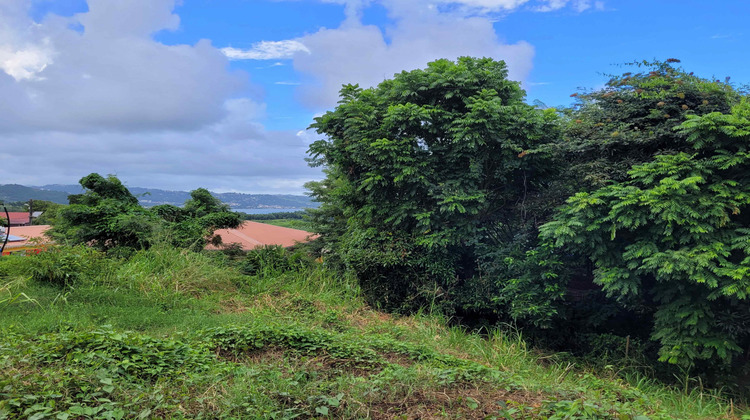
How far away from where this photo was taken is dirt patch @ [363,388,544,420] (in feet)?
10.3

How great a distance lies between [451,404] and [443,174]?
5578mm

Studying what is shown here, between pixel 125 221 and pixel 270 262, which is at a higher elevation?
pixel 125 221

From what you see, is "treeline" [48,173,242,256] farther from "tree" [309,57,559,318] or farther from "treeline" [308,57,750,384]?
"tree" [309,57,559,318]

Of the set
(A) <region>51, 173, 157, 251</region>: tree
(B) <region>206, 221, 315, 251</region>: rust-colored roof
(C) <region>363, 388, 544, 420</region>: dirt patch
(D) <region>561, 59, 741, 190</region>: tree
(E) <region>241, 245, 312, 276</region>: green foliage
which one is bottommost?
(C) <region>363, 388, 544, 420</region>: dirt patch

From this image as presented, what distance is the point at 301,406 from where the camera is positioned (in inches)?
123

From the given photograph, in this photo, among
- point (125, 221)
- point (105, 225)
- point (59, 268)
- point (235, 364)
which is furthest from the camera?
point (105, 225)

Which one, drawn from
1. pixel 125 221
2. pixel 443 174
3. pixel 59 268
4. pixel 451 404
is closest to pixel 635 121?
pixel 443 174

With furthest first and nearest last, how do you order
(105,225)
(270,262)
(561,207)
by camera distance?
(270,262) < (105,225) < (561,207)

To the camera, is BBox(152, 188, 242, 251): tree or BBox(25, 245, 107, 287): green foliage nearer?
BBox(25, 245, 107, 287): green foliage

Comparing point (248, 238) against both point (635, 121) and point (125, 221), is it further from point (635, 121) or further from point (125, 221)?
point (635, 121)

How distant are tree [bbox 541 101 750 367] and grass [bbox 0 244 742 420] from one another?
929mm

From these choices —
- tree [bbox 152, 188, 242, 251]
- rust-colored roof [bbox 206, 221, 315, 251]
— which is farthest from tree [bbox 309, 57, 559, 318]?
rust-colored roof [bbox 206, 221, 315, 251]

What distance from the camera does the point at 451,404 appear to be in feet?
10.8

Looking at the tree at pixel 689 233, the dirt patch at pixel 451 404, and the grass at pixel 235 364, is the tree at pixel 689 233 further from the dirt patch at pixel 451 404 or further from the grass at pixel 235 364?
the dirt patch at pixel 451 404
